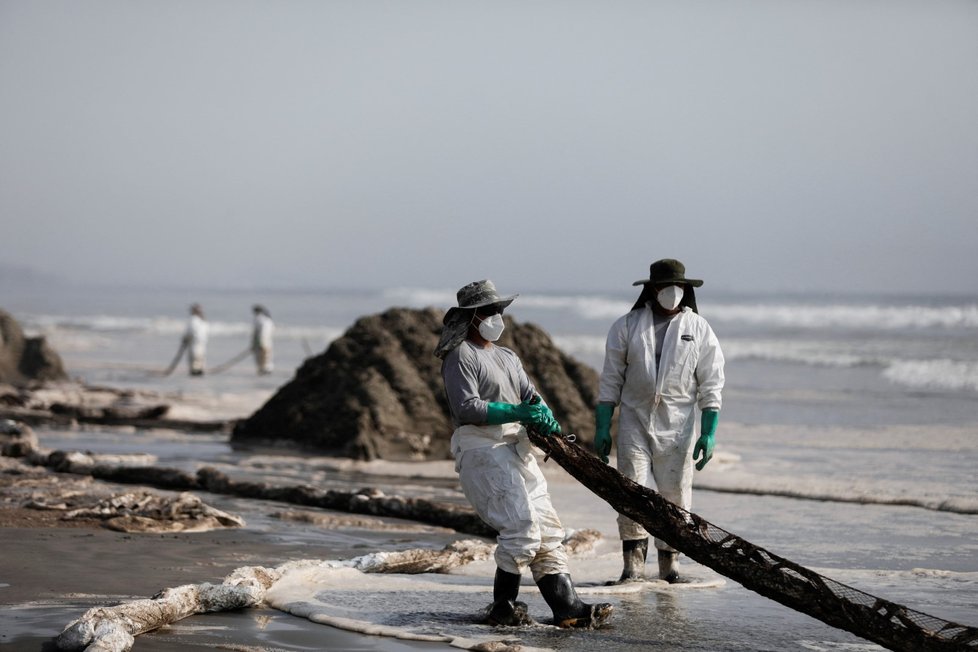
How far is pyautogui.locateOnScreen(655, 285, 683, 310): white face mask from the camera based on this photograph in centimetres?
748

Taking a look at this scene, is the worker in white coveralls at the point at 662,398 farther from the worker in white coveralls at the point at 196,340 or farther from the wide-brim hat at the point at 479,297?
the worker in white coveralls at the point at 196,340

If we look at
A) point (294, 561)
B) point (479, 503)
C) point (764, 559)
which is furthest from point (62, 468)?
point (764, 559)

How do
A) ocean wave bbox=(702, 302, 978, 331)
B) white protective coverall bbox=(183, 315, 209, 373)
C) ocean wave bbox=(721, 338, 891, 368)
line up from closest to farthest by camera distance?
white protective coverall bbox=(183, 315, 209, 373) < ocean wave bbox=(721, 338, 891, 368) < ocean wave bbox=(702, 302, 978, 331)

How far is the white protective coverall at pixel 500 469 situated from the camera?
235 inches

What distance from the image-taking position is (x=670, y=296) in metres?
7.48

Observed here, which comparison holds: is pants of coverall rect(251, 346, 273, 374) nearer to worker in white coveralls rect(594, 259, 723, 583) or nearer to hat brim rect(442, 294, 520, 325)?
worker in white coveralls rect(594, 259, 723, 583)

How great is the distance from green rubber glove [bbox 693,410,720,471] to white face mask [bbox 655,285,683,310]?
699mm

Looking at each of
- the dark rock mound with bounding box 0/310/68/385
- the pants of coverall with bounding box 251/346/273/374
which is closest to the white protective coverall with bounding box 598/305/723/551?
the dark rock mound with bounding box 0/310/68/385

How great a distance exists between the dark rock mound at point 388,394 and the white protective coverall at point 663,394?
5883 mm

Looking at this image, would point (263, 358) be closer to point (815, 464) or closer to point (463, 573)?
point (815, 464)

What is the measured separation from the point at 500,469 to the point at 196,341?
21.6 metres

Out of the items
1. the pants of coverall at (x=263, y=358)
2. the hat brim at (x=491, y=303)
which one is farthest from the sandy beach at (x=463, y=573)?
the pants of coverall at (x=263, y=358)

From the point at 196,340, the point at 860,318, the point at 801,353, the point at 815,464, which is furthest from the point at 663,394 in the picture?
the point at 860,318

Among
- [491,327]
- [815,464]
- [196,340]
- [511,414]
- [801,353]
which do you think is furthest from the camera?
[801,353]
